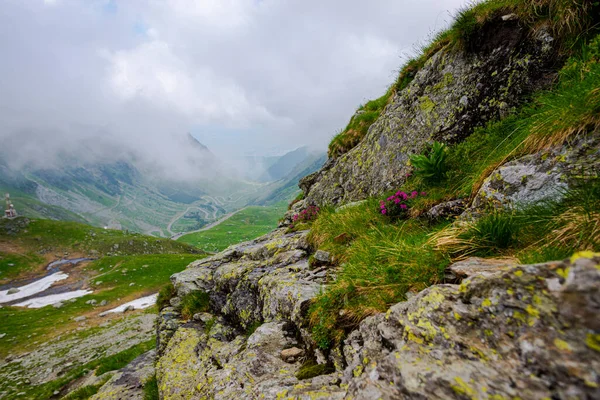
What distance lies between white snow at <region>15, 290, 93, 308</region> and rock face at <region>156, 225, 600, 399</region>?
3220 inches

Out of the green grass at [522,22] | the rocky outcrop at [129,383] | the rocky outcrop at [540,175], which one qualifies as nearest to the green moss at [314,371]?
the rocky outcrop at [540,175]

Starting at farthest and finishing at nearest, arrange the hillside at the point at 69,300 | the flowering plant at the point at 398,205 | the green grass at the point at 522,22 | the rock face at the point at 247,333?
the hillside at the point at 69,300 → the flowering plant at the point at 398,205 → the green grass at the point at 522,22 → the rock face at the point at 247,333

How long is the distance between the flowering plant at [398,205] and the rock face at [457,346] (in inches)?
117

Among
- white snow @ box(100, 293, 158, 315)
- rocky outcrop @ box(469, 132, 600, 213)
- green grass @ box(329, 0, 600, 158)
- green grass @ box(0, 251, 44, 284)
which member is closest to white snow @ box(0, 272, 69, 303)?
green grass @ box(0, 251, 44, 284)

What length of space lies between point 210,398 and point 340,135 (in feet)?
54.7

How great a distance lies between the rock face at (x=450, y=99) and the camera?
7.88 metres

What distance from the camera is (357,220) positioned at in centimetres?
819

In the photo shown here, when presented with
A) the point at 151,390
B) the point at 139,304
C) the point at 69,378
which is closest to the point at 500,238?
the point at 151,390

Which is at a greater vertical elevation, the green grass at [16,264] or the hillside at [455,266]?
the green grass at [16,264]

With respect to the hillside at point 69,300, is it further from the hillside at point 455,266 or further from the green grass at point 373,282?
the green grass at point 373,282

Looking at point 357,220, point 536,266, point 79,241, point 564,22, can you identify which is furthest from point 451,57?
point 79,241

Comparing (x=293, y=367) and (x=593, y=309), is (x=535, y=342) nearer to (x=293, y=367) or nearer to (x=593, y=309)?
(x=593, y=309)

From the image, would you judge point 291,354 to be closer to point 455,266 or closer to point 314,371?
point 314,371

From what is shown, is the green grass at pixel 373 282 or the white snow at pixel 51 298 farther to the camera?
the white snow at pixel 51 298
